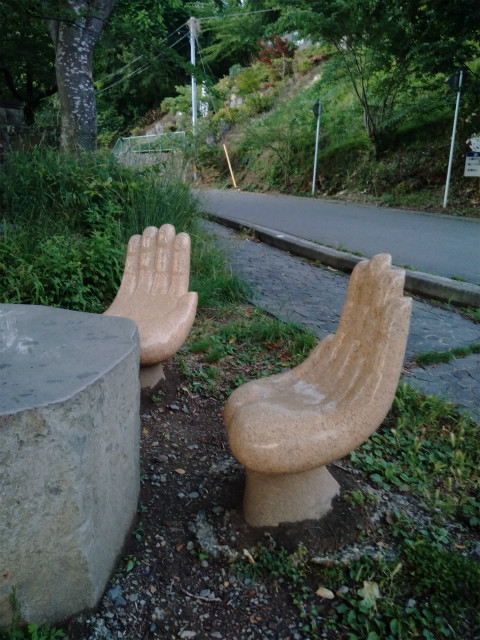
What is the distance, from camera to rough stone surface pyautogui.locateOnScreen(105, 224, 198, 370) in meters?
2.88

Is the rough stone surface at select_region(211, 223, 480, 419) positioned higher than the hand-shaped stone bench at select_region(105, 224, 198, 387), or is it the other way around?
the hand-shaped stone bench at select_region(105, 224, 198, 387)

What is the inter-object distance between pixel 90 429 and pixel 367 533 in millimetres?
1164

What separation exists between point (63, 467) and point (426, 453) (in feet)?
5.94

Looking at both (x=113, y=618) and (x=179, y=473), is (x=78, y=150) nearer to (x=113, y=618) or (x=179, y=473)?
(x=179, y=473)

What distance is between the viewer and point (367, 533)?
205 cm

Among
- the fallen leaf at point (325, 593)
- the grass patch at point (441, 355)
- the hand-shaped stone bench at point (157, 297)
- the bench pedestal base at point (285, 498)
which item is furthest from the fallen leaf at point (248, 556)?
the grass patch at point (441, 355)

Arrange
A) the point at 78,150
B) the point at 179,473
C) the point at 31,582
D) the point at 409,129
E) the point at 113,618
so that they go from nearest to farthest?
1. the point at 31,582
2. the point at 113,618
3. the point at 179,473
4. the point at 78,150
5. the point at 409,129

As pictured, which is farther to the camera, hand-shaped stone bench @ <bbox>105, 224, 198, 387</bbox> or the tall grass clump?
the tall grass clump

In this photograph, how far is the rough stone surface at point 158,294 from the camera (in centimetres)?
288

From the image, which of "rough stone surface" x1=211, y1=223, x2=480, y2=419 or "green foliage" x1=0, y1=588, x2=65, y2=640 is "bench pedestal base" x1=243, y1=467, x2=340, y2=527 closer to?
"green foliage" x1=0, y1=588, x2=65, y2=640

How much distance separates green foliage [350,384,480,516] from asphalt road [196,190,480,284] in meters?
2.83

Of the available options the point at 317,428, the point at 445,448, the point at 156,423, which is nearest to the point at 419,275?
the point at 445,448

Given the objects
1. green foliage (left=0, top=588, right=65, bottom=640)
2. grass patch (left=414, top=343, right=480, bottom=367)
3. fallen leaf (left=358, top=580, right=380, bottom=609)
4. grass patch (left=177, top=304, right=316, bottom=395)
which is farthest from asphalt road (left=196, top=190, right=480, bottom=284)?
green foliage (left=0, top=588, right=65, bottom=640)

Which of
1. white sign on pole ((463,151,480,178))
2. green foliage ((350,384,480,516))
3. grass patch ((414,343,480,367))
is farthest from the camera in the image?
white sign on pole ((463,151,480,178))
